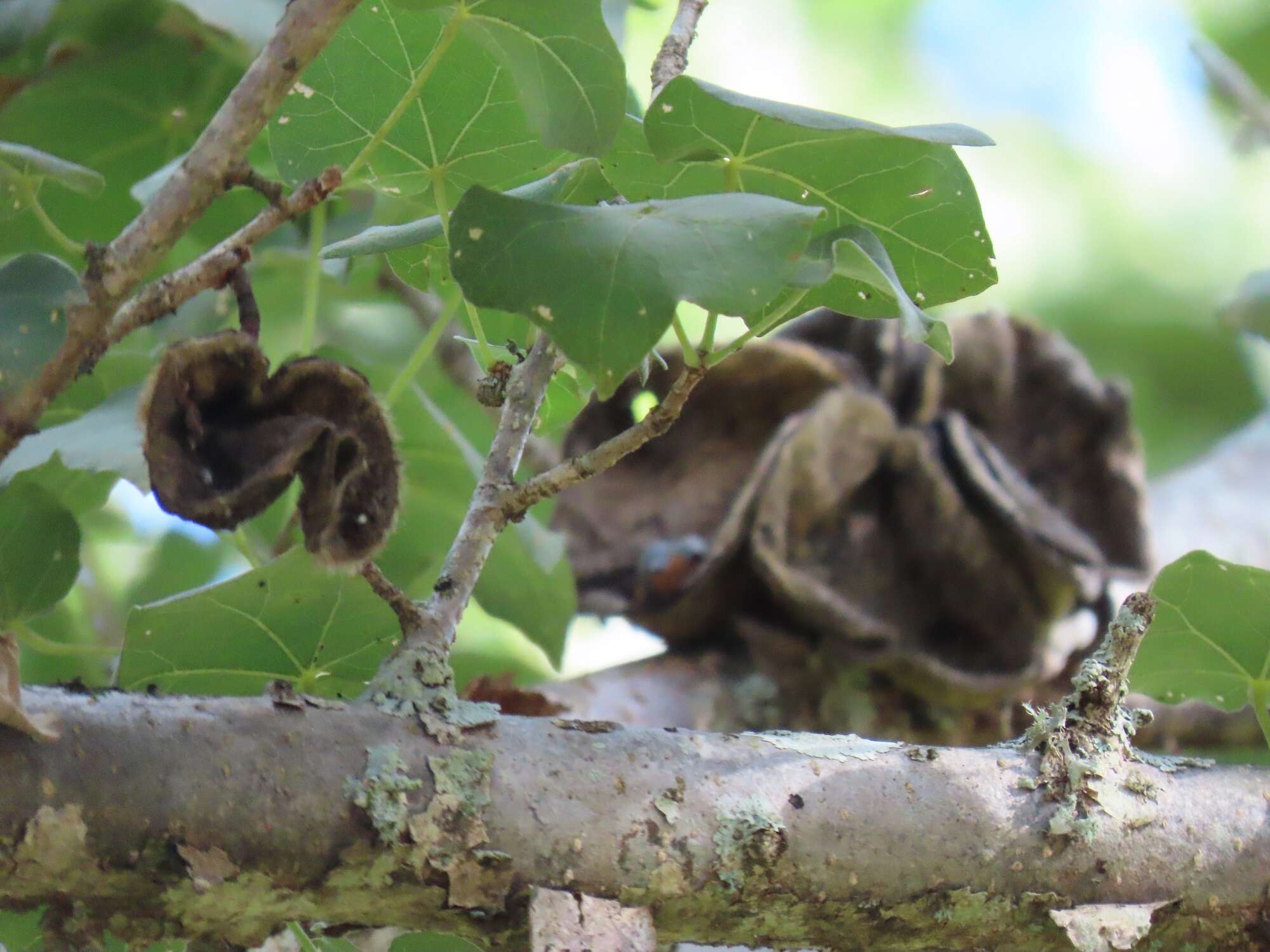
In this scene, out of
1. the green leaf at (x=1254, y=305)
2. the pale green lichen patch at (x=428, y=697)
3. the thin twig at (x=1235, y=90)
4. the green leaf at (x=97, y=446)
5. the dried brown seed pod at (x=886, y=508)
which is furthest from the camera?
the thin twig at (x=1235, y=90)

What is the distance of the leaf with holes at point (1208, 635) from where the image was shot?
86 centimetres

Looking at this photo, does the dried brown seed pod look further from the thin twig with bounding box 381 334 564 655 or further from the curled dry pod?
the curled dry pod

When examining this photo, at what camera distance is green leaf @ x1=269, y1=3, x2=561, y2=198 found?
766 mm

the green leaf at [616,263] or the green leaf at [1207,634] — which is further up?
the green leaf at [616,263]

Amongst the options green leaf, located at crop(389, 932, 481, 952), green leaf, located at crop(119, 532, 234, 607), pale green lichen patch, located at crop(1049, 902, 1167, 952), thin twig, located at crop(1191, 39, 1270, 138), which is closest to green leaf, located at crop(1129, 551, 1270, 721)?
pale green lichen patch, located at crop(1049, 902, 1167, 952)

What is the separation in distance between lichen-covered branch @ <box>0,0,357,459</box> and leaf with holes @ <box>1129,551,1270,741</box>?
2.16ft

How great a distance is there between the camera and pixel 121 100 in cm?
138

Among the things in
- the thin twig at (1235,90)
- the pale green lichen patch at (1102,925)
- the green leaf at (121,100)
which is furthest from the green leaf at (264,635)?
the thin twig at (1235,90)

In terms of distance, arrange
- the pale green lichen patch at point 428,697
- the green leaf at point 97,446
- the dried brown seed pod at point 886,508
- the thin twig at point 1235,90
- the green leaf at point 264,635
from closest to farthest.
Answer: the pale green lichen patch at point 428,697 < the green leaf at point 264,635 < the green leaf at point 97,446 < the dried brown seed pod at point 886,508 < the thin twig at point 1235,90

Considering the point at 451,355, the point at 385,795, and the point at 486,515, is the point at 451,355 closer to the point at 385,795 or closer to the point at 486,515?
the point at 486,515

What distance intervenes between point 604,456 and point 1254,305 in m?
0.93

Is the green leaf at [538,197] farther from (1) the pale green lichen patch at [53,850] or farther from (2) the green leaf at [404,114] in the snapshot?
(1) the pale green lichen patch at [53,850]

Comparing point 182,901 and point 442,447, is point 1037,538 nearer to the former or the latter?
point 442,447

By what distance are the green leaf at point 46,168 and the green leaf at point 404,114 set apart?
0.38ft
